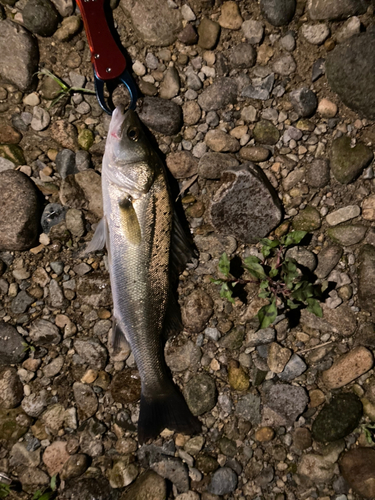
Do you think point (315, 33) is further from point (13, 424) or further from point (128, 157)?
point (13, 424)

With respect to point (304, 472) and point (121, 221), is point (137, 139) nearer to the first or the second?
point (121, 221)

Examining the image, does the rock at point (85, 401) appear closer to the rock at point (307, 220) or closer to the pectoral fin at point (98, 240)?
the pectoral fin at point (98, 240)

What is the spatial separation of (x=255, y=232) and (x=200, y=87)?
1.35 meters

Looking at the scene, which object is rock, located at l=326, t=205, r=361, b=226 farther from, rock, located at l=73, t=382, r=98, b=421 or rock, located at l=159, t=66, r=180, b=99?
rock, located at l=73, t=382, r=98, b=421

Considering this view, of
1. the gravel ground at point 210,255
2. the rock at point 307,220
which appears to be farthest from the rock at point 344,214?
the rock at point 307,220

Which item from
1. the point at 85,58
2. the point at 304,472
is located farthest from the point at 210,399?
the point at 85,58

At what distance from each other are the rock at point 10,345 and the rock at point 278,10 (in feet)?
11.3

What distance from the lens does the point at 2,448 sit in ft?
10.2

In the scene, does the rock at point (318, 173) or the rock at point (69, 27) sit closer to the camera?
the rock at point (69, 27)

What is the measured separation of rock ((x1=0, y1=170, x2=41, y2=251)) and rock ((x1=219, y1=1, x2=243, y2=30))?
7.09 ft

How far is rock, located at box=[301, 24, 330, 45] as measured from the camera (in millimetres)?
3061

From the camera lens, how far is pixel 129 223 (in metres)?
2.82

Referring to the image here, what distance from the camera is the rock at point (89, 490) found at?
3039 millimetres

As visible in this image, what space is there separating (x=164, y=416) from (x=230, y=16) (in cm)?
346
